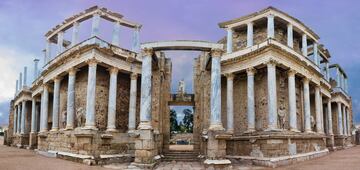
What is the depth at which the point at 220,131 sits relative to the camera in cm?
1582

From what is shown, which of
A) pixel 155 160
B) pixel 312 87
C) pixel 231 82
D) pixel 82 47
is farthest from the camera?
pixel 312 87

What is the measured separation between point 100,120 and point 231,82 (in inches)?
353

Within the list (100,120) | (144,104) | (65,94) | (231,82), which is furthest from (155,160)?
(65,94)

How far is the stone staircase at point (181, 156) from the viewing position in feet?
66.3

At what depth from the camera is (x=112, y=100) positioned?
66.8 ft

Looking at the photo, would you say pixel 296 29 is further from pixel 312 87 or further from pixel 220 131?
pixel 220 131

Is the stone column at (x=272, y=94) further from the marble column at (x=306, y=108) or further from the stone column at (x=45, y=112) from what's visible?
the stone column at (x=45, y=112)

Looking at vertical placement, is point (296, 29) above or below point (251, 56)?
above

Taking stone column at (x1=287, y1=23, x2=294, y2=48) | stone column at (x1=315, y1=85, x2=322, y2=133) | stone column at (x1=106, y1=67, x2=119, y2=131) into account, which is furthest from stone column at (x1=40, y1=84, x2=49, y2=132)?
stone column at (x1=315, y1=85, x2=322, y2=133)

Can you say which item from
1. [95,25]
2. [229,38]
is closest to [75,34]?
[95,25]

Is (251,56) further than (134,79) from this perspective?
No

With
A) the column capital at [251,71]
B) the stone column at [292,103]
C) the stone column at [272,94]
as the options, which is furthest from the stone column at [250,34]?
the stone column at [292,103]

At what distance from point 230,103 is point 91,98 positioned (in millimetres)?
8864

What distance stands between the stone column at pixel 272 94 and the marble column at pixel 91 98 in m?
10.3
